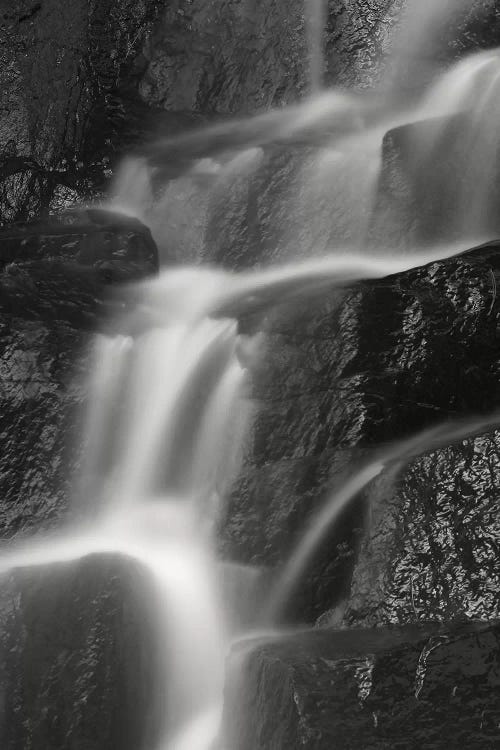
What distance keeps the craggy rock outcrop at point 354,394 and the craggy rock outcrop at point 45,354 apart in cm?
156

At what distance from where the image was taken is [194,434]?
5.97 meters

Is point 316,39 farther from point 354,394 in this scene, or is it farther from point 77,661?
point 77,661

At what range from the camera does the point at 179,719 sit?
4457 mm

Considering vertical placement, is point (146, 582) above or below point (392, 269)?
below

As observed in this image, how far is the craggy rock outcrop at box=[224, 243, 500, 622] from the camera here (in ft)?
14.6

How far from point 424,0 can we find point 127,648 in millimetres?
8423

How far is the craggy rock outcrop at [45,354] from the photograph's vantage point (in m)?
6.18

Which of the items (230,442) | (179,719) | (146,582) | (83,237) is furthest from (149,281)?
(179,719)

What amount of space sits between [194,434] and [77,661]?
73.7 inches

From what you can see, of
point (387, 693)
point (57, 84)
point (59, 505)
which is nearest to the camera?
point (387, 693)

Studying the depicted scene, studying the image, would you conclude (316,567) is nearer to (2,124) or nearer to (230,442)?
(230,442)

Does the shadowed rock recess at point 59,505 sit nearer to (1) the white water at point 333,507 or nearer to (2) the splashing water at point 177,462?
(2) the splashing water at point 177,462

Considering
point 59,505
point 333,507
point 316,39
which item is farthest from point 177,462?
point 316,39

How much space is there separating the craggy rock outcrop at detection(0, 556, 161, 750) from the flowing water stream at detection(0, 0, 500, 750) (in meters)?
0.13
